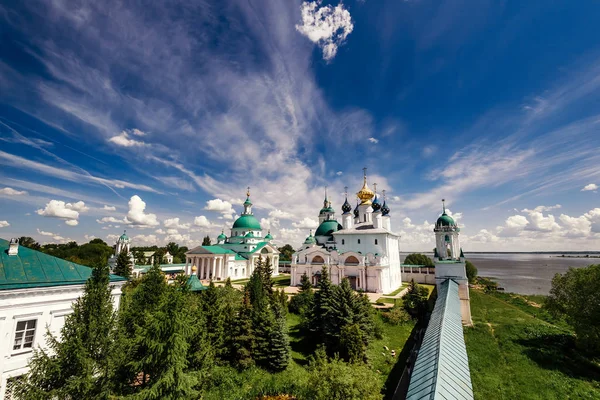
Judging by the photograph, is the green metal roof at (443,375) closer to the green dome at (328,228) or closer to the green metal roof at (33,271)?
the green metal roof at (33,271)

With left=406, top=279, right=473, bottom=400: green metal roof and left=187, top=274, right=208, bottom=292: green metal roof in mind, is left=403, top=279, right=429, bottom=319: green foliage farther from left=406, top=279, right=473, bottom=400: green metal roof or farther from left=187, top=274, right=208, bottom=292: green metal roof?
left=406, top=279, right=473, bottom=400: green metal roof

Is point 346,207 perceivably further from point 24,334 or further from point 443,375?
point 443,375

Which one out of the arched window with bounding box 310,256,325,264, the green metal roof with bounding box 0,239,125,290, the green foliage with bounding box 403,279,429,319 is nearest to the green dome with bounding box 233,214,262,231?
the arched window with bounding box 310,256,325,264

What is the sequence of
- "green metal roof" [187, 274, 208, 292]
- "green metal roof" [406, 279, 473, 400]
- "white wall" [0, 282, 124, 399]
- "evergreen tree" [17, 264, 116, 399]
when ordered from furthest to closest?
"green metal roof" [187, 274, 208, 292]
"white wall" [0, 282, 124, 399]
"evergreen tree" [17, 264, 116, 399]
"green metal roof" [406, 279, 473, 400]

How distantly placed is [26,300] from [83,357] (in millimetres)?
5918

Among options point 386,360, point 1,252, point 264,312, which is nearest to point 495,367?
point 386,360

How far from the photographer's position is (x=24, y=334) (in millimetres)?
11859

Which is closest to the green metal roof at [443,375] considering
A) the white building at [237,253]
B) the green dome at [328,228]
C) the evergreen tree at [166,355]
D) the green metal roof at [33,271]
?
the evergreen tree at [166,355]

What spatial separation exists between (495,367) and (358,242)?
87.8ft

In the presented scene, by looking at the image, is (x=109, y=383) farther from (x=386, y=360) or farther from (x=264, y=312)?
(x=386, y=360)

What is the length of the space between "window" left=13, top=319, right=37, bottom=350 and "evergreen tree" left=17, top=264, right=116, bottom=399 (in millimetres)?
3736

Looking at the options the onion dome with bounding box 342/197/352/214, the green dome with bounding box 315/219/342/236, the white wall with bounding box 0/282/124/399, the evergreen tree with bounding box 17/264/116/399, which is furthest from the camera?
the green dome with bounding box 315/219/342/236

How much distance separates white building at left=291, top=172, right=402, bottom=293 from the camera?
4016cm

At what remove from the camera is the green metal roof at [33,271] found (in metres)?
11.7
